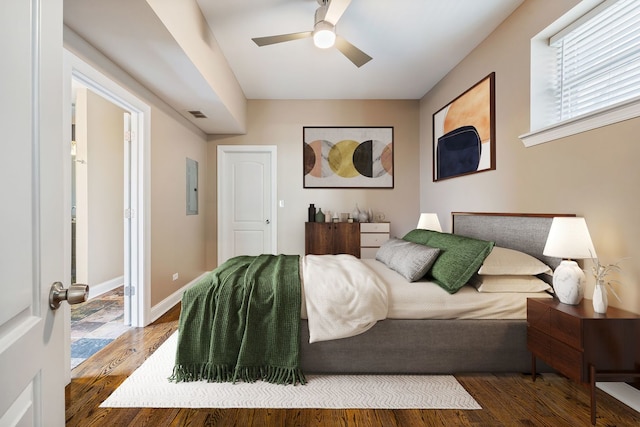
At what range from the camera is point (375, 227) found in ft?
14.7

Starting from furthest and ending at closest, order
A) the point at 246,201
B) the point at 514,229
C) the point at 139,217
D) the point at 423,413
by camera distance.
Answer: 1. the point at 246,201
2. the point at 139,217
3. the point at 514,229
4. the point at 423,413

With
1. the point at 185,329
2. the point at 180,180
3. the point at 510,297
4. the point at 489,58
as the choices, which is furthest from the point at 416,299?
the point at 180,180

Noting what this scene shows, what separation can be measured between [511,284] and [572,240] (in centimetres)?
50

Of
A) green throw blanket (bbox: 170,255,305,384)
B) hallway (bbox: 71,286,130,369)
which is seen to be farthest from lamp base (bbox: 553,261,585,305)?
hallway (bbox: 71,286,130,369)

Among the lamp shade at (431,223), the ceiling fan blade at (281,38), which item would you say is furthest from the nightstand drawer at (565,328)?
the ceiling fan blade at (281,38)

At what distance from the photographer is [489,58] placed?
2.99 meters

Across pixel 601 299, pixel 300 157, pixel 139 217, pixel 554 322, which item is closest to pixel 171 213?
pixel 139 217

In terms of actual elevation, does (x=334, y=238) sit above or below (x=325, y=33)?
below

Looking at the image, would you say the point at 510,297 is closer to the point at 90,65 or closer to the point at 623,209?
the point at 623,209

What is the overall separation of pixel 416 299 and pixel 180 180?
10.0 ft

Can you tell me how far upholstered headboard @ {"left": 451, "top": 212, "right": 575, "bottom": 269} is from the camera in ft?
7.44

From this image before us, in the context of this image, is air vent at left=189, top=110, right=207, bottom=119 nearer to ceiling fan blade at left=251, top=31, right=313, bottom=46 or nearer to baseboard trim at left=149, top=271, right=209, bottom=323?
ceiling fan blade at left=251, top=31, right=313, bottom=46

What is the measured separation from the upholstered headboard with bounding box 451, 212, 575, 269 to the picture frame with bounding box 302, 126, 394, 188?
1.81 meters

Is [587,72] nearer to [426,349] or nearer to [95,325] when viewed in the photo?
[426,349]
